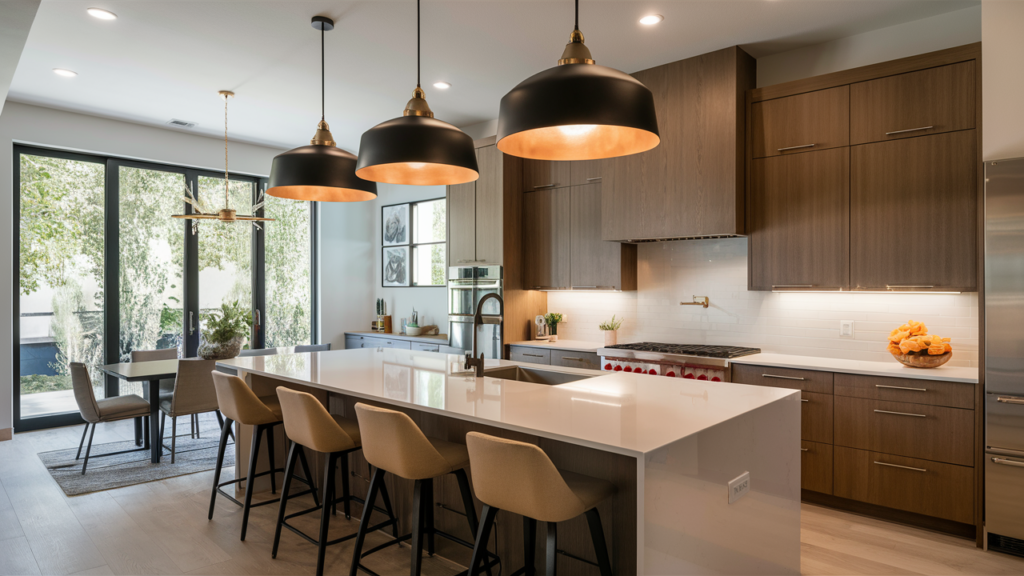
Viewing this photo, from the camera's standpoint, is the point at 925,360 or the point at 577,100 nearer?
the point at 577,100

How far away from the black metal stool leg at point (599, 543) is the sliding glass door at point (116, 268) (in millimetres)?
5700

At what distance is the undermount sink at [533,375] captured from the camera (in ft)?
10.2

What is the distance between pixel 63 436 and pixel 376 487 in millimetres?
4458

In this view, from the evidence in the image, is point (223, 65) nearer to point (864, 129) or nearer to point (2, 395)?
point (2, 395)

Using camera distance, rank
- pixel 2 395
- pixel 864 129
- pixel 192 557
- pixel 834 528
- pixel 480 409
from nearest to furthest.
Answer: pixel 480 409 < pixel 192 557 < pixel 834 528 < pixel 864 129 < pixel 2 395

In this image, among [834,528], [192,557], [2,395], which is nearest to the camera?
[192,557]

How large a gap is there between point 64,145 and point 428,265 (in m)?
3.61

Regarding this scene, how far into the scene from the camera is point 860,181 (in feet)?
12.1

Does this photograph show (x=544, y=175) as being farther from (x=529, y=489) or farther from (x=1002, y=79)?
(x=529, y=489)

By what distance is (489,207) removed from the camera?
18.1 ft

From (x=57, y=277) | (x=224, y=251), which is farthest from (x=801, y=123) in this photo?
(x=57, y=277)

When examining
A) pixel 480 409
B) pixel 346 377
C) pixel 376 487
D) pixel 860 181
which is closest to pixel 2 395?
pixel 346 377

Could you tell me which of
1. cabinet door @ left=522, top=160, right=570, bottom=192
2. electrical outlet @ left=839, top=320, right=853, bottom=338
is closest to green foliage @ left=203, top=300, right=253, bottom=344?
cabinet door @ left=522, top=160, right=570, bottom=192

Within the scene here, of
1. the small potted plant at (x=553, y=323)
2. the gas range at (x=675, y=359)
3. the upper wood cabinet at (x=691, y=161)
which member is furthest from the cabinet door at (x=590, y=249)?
the gas range at (x=675, y=359)
